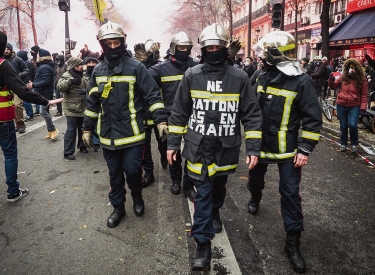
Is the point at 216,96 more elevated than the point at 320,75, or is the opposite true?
the point at 320,75

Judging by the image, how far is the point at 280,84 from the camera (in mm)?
2881

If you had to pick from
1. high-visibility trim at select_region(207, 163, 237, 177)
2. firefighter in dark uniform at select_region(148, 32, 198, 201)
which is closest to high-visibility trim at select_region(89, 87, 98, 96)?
firefighter in dark uniform at select_region(148, 32, 198, 201)

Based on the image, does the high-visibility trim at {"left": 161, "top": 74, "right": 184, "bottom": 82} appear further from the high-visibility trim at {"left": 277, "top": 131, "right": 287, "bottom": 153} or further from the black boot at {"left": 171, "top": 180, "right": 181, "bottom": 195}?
the high-visibility trim at {"left": 277, "top": 131, "right": 287, "bottom": 153}

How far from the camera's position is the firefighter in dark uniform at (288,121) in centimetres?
277

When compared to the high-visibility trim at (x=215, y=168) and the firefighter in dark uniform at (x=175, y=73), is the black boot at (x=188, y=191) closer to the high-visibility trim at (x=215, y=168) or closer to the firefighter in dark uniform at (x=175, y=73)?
the firefighter in dark uniform at (x=175, y=73)

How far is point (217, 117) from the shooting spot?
2717 mm

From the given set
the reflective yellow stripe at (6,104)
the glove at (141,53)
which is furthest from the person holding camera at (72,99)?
Result: the reflective yellow stripe at (6,104)

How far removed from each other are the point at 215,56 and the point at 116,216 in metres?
2.04

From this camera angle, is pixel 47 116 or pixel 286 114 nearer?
pixel 286 114

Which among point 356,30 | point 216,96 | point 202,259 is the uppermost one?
point 356,30

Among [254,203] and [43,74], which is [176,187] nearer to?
[254,203]

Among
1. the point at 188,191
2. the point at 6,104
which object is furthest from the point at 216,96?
the point at 6,104

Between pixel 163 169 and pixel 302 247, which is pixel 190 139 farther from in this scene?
pixel 163 169

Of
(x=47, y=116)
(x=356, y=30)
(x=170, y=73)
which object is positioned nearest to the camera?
(x=170, y=73)
